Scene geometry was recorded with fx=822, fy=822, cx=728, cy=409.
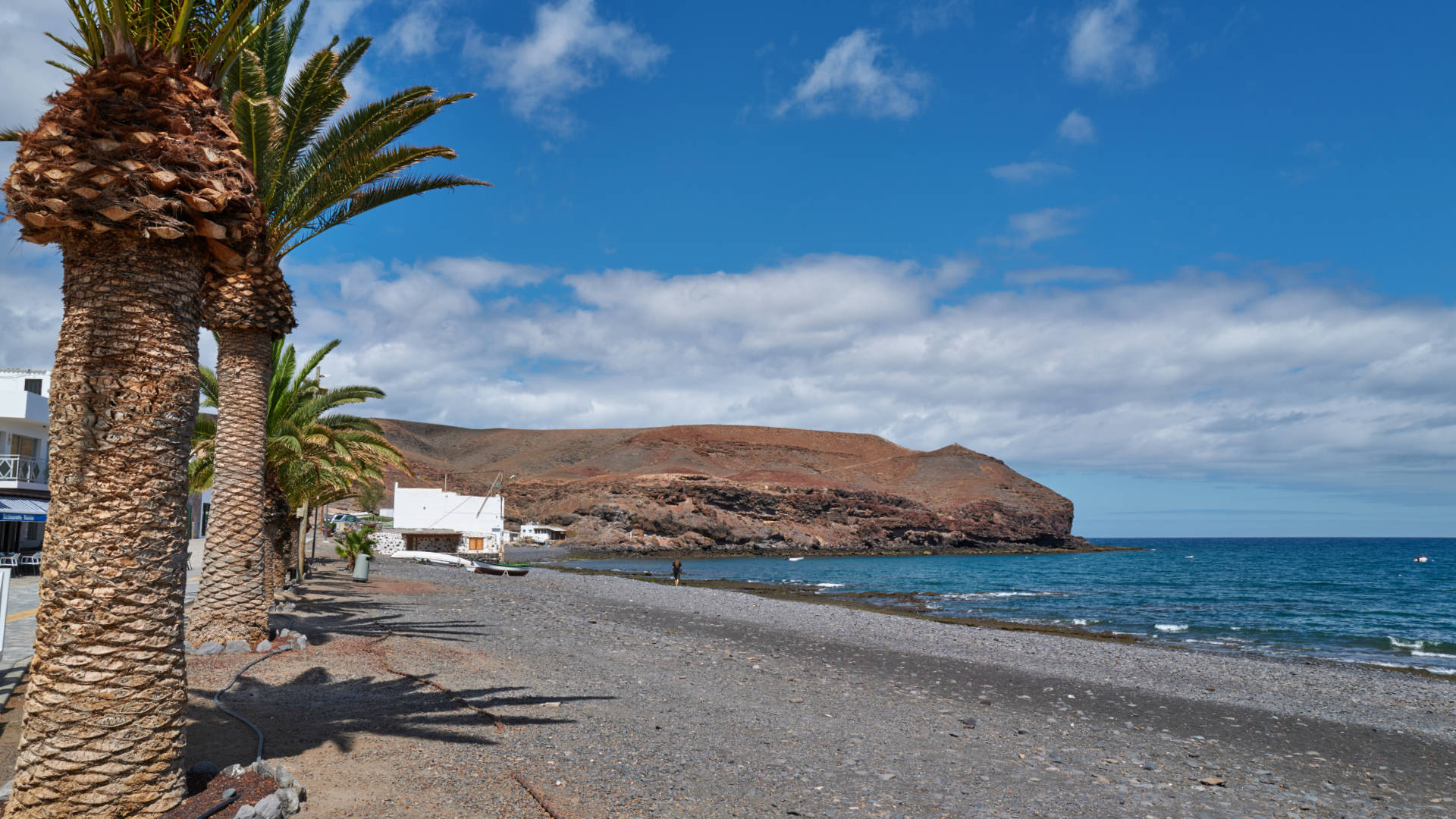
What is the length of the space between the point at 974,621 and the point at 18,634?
2391cm

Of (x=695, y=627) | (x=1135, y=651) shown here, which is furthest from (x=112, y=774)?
(x=1135, y=651)

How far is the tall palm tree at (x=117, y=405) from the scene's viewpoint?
4.41m

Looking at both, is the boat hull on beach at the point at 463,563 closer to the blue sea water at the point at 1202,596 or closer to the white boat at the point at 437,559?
the white boat at the point at 437,559

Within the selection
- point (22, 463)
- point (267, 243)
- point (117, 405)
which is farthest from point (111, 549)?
point (22, 463)

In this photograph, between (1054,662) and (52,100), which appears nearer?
(52,100)

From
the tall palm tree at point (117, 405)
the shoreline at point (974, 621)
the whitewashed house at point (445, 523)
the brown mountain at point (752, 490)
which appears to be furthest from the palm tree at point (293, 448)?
the brown mountain at point (752, 490)

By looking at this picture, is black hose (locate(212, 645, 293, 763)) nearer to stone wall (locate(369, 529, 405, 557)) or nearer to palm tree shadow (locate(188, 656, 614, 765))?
palm tree shadow (locate(188, 656, 614, 765))

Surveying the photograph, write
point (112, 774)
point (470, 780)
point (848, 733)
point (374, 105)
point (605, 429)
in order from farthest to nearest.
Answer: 1. point (605, 429)
2. point (374, 105)
3. point (848, 733)
4. point (470, 780)
5. point (112, 774)

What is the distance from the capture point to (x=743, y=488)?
108 m

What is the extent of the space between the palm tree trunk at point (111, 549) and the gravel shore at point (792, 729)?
1.26 metres

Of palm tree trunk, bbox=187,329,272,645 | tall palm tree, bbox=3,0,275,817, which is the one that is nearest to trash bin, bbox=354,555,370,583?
palm tree trunk, bbox=187,329,272,645

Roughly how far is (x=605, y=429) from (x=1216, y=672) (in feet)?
569

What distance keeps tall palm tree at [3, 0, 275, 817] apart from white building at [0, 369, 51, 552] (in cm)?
2717

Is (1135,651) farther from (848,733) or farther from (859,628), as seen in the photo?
(848,733)
